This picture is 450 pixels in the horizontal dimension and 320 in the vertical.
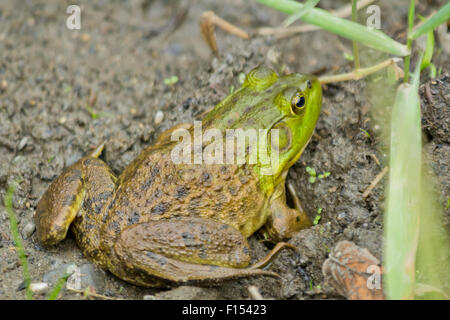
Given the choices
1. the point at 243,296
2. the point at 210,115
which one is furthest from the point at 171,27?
the point at 243,296

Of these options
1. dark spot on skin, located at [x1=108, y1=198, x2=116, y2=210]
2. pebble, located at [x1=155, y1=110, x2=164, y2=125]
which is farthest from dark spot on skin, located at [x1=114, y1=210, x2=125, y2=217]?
pebble, located at [x1=155, y1=110, x2=164, y2=125]

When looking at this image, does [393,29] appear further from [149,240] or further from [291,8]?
[149,240]

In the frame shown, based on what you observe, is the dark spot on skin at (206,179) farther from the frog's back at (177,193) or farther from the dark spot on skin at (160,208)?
the dark spot on skin at (160,208)

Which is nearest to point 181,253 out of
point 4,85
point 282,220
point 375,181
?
point 282,220

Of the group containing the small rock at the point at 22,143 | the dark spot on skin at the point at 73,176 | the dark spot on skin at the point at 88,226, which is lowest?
the dark spot on skin at the point at 88,226

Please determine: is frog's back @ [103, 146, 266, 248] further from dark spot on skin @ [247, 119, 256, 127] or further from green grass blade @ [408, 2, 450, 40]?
green grass blade @ [408, 2, 450, 40]

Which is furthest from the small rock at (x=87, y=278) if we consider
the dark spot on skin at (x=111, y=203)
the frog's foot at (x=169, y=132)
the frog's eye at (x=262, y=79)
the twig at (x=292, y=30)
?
the twig at (x=292, y=30)
